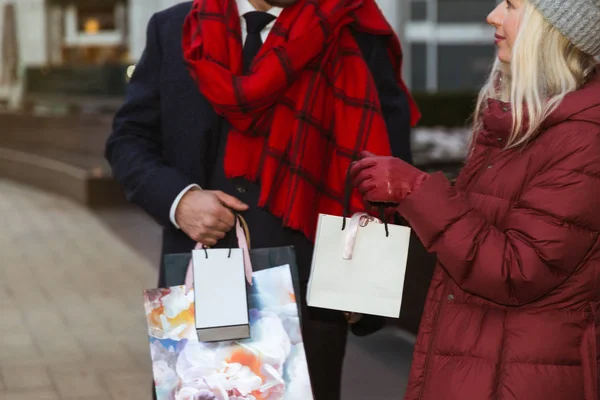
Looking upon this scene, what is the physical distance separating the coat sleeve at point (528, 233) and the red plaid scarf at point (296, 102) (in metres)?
0.55

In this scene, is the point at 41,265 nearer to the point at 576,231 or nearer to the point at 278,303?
the point at 278,303

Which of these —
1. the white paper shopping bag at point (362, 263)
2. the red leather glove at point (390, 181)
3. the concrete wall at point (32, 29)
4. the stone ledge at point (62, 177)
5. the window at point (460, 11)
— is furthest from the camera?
the window at point (460, 11)

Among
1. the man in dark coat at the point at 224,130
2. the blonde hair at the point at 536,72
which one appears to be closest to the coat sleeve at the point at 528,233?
the blonde hair at the point at 536,72

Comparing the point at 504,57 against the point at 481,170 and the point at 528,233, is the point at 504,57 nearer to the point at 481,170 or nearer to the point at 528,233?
the point at 481,170

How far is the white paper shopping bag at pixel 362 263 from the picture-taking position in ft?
7.09

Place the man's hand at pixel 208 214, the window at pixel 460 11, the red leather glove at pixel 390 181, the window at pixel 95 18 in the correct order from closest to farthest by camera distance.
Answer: the red leather glove at pixel 390 181
the man's hand at pixel 208 214
the window at pixel 95 18
the window at pixel 460 11

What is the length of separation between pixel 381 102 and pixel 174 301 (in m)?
0.84

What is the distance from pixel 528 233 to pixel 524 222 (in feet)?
0.08

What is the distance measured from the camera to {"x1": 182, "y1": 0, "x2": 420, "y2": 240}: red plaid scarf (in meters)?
Answer: 2.43

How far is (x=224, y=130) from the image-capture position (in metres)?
2.58

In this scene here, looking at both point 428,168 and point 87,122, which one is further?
point 87,122

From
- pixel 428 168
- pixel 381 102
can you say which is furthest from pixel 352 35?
pixel 428 168

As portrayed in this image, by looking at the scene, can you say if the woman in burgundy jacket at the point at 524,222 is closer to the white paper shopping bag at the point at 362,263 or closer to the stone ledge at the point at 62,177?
the white paper shopping bag at the point at 362,263

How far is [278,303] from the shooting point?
7.41 ft
